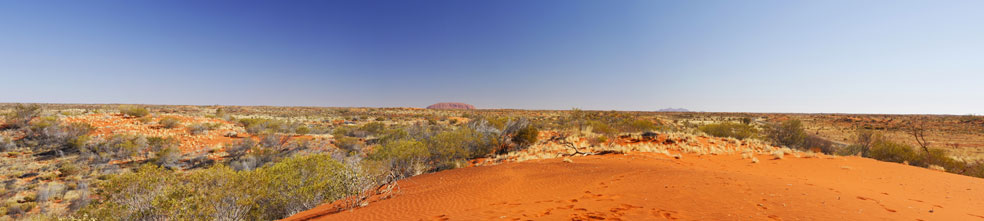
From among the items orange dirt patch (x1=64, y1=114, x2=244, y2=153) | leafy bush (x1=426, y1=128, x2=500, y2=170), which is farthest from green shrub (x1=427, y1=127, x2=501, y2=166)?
orange dirt patch (x1=64, y1=114, x2=244, y2=153)

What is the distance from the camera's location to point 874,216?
4312mm

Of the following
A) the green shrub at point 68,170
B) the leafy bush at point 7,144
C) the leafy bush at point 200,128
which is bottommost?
the green shrub at point 68,170

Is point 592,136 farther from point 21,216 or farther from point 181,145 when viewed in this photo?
point 181,145

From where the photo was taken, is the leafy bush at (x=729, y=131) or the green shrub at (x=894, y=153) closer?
the green shrub at (x=894, y=153)

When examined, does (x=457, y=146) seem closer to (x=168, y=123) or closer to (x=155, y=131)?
(x=155, y=131)

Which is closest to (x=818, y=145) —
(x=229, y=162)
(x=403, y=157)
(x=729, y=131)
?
(x=729, y=131)

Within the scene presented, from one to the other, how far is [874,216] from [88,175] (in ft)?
67.0

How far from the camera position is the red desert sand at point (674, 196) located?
180 inches

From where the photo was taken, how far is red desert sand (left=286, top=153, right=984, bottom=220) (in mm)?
4562

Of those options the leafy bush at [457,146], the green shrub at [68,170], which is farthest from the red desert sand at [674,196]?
the green shrub at [68,170]

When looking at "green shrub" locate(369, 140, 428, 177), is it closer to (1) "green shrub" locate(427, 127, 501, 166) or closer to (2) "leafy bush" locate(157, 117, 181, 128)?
(1) "green shrub" locate(427, 127, 501, 166)

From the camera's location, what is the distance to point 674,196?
17.8 ft

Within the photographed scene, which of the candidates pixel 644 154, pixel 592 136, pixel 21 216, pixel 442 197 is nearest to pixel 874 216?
pixel 442 197

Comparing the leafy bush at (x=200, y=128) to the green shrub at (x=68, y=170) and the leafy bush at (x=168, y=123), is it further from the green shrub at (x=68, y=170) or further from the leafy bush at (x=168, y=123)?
the green shrub at (x=68, y=170)
